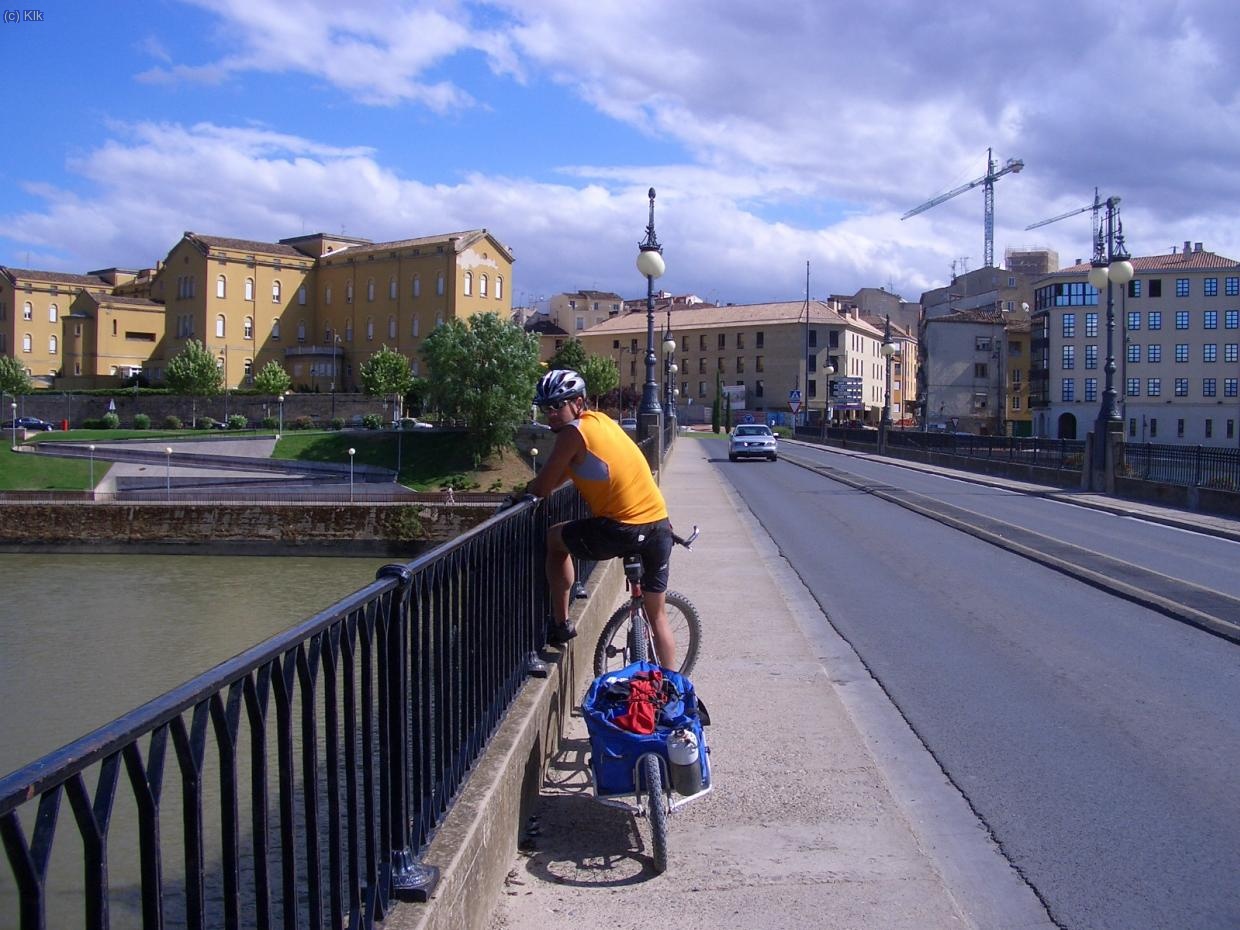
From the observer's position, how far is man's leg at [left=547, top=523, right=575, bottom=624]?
5.86 meters

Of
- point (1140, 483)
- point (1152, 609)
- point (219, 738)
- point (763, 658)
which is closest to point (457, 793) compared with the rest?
point (219, 738)

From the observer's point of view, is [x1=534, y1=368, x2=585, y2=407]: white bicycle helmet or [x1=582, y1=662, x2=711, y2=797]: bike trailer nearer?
[x1=582, y1=662, x2=711, y2=797]: bike trailer

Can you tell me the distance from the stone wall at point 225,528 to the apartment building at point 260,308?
5761 centimetres

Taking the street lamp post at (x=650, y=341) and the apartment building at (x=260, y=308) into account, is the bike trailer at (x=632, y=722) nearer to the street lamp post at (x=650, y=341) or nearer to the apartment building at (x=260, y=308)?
the street lamp post at (x=650, y=341)

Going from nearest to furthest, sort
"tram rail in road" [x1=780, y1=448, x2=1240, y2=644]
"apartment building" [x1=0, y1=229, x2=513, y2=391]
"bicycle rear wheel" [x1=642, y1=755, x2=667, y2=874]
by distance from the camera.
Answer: "bicycle rear wheel" [x1=642, y1=755, x2=667, y2=874] → "tram rail in road" [x1=780, y1=448, x2=1240, y2=644] → "apartment building" [x1=0, y1=229, x2=513, y2=391]

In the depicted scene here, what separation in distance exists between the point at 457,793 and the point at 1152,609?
8.57 m

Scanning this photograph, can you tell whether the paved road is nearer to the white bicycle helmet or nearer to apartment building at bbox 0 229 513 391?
the white bicycle helmet

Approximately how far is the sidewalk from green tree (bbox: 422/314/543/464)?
6865 centimetres

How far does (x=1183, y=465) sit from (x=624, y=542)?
74.1 feet

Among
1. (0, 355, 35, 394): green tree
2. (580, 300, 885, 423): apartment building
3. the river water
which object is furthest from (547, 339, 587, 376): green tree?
the river water

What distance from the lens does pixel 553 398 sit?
18.7ft

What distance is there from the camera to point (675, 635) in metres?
7.10

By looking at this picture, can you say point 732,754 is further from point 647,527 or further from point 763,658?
point 763,658

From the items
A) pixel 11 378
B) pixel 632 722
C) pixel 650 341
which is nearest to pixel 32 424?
pixel 11 378
